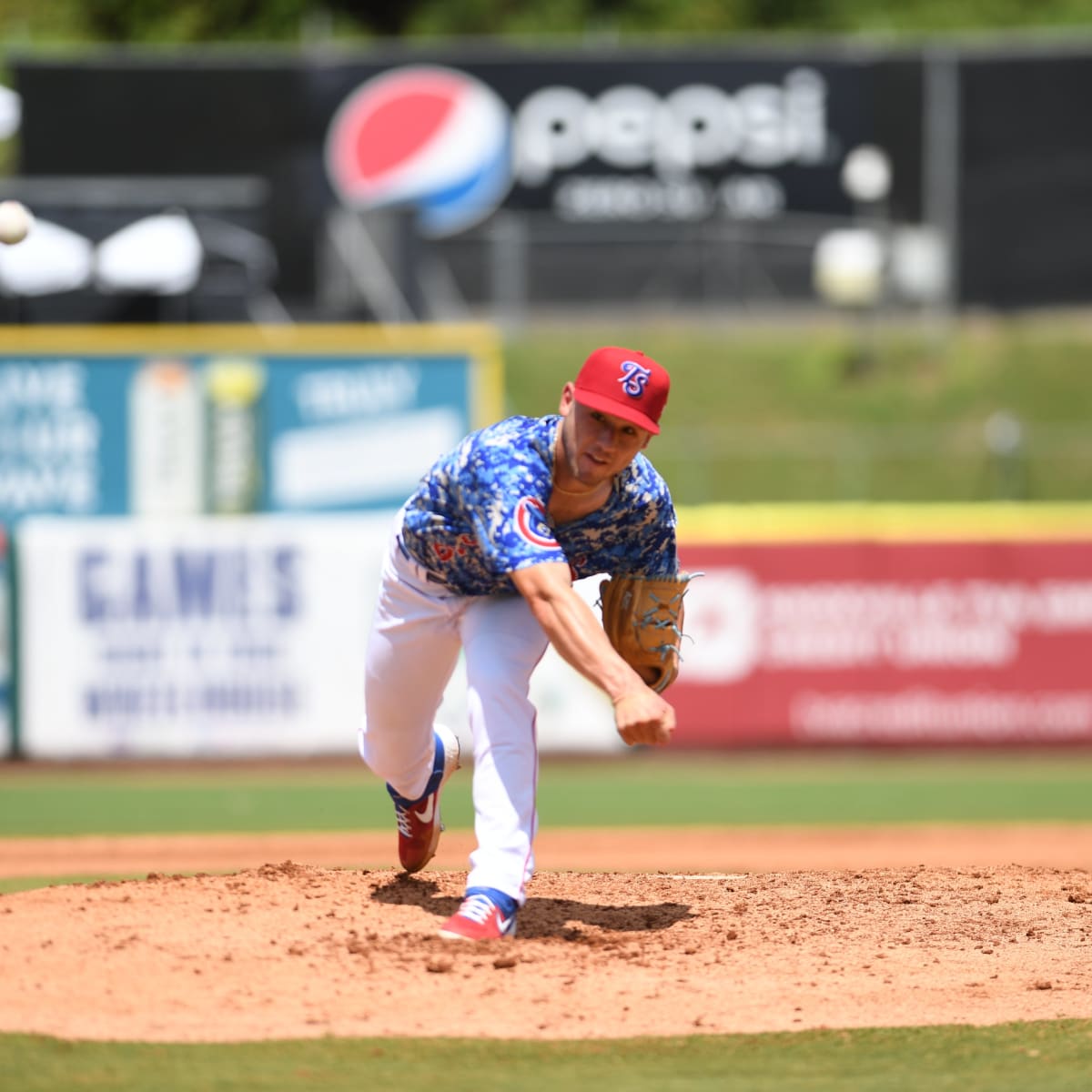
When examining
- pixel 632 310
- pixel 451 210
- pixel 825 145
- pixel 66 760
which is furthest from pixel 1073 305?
pixel 66 760

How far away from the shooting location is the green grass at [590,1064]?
3793mm

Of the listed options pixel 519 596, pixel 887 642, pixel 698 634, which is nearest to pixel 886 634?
pixel 887 642

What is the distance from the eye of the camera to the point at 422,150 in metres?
20.7

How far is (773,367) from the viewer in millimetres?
21297

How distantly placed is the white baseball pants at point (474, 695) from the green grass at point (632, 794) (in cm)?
458

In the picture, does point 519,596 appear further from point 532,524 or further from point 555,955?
point 555,955

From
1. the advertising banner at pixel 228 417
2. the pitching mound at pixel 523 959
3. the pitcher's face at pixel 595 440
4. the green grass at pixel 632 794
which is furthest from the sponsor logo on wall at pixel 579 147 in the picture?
the pitcher's face at pixel 595 440

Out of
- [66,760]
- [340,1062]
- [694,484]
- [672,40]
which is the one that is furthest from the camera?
[672,40]

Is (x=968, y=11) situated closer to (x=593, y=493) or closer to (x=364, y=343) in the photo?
(x=364, y=343)

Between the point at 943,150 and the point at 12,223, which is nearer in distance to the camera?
the point at 12,223

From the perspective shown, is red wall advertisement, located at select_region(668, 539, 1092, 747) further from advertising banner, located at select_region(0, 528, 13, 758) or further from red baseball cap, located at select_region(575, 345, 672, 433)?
red baseball cap, located at select_region(575, 345, 672, 433)

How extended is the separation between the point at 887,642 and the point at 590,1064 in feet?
29.2

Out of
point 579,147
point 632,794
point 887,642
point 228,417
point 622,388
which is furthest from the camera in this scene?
point 579,147

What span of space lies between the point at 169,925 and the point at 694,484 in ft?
43.8
